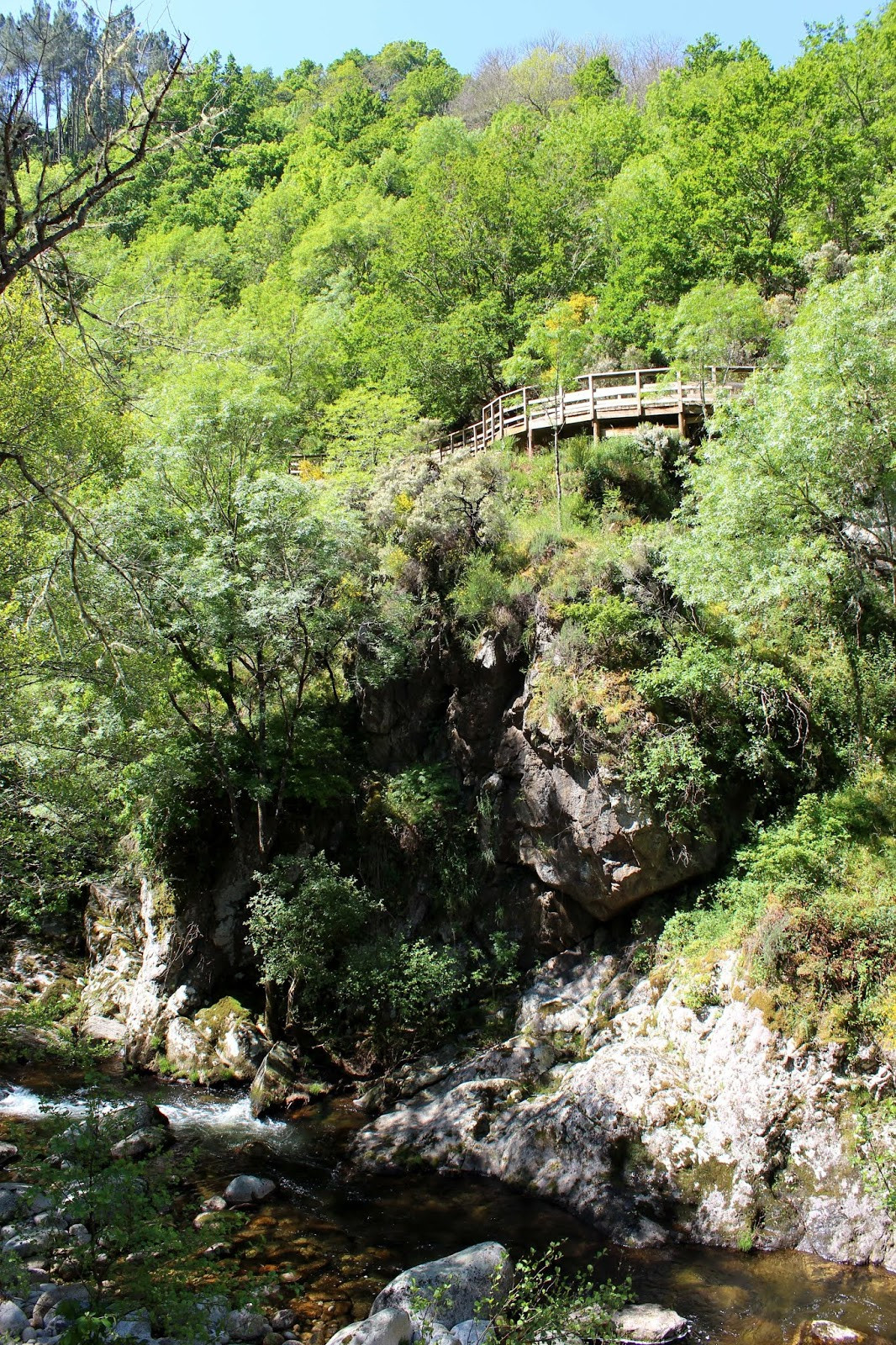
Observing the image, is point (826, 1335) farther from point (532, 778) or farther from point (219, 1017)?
point (219, 1017)

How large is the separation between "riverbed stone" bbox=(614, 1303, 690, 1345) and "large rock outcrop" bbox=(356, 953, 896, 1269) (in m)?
1.39

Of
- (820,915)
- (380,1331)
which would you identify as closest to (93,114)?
(380,1331)

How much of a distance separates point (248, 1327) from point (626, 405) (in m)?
18.0

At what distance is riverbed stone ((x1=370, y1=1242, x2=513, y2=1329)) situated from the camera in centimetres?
764

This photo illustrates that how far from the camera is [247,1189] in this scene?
10.7 m

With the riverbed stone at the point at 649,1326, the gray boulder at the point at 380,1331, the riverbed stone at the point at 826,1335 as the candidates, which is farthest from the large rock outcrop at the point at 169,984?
the riverbed stone at the point at 826,1335

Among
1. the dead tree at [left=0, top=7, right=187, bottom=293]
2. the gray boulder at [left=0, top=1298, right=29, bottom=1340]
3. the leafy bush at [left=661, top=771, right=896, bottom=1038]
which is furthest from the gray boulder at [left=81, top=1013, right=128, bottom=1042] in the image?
the dead tree at [left=0, top=7, right=187, bottom=293]

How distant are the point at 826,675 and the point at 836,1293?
8473 millimetres

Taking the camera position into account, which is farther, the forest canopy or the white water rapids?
the white water rapids

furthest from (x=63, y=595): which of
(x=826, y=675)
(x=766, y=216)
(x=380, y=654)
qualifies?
(x=766, y=216)

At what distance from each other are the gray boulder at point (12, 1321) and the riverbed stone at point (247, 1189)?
401 cm

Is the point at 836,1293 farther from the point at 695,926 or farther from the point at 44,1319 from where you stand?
the point at 44,1319

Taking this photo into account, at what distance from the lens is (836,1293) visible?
27.4 ft

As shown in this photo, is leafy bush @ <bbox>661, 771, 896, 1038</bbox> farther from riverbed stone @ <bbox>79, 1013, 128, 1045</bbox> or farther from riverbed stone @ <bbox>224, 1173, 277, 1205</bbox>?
riverbed stone @ <bbox>79, 1013, 128, 1045</bbox>
